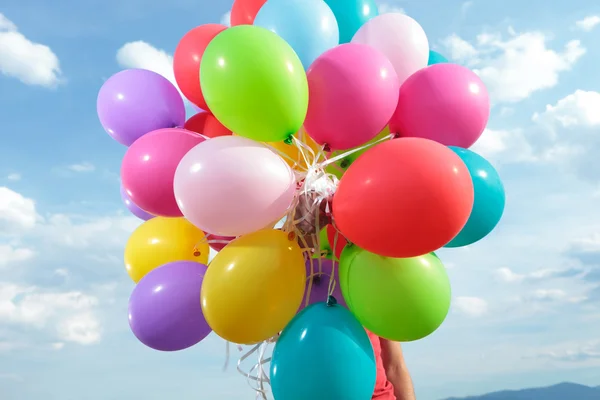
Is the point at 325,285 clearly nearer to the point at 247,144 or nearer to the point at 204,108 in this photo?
the point at 247,144

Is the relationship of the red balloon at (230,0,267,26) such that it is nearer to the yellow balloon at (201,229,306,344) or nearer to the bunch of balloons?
the bunch of balloons

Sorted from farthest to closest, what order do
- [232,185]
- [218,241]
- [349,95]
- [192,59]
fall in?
[192,59] → [218,241] → [349,95] → [232,185]

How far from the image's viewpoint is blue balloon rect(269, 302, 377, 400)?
6.09 feet

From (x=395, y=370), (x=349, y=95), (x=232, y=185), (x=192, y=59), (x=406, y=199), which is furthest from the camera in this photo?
(x=395, y=370)

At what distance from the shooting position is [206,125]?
101 inches

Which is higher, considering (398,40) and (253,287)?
(398,40)

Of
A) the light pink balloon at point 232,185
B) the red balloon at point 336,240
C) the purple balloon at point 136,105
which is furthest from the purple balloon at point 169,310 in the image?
the purple balloon at point 136,105

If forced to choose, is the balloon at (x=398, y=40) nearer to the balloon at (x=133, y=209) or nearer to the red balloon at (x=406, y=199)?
the red balloon at (x=406, y=199)

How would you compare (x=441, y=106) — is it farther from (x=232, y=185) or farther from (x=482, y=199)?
(x=232, y=185)

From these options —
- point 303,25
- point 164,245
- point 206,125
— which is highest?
point 303,25

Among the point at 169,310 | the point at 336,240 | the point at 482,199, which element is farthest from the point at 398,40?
the point at 169,310

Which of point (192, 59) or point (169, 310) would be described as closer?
point (169, 310)

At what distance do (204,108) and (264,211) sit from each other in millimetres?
947

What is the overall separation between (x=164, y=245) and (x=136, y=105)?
25.9 inches
